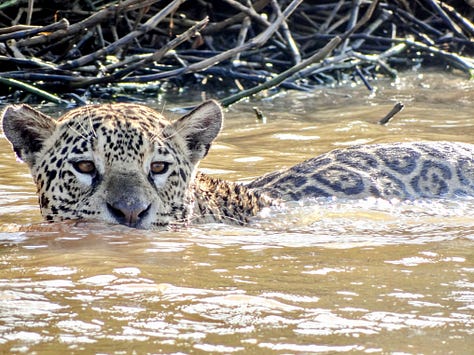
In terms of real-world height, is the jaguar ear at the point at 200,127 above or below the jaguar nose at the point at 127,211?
above

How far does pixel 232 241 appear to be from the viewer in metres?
5.86

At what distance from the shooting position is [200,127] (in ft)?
21.2

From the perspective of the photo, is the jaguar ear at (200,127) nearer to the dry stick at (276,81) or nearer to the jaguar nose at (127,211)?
the jaguar nose at (127,211)

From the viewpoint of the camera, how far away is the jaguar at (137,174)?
567 centimetres

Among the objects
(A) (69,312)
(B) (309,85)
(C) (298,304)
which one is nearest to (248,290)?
(C) (298,304)

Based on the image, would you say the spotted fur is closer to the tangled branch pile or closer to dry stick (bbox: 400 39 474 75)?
the tangled branch pile

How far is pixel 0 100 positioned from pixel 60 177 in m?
5.50

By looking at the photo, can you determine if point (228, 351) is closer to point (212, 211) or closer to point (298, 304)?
point (298, 304)

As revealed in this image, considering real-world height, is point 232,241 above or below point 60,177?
below

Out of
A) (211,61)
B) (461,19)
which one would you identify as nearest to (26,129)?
(211,61)

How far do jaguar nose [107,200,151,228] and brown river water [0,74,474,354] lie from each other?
0.22ft

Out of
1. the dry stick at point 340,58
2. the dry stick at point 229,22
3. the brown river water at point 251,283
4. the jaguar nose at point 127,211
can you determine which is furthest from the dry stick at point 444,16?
the jaguar nose at point 127,211

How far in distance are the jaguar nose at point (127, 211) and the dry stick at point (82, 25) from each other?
16.0 ft

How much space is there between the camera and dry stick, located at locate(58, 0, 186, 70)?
33.7 ft
